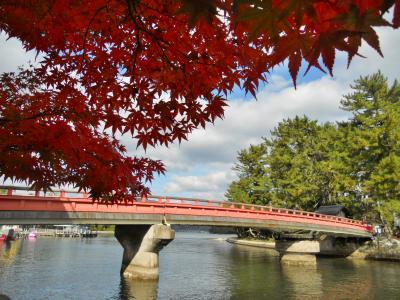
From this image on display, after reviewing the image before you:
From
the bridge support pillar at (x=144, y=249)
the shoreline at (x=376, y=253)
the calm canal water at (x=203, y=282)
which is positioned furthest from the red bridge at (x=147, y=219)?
the shoreline at (x=376, y=253)

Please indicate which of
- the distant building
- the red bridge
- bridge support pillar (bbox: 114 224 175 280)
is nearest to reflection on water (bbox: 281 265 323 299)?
the red bridge

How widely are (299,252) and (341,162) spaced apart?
613 inches

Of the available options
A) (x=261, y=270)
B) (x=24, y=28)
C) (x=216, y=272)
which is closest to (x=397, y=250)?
(x=261, y=270)

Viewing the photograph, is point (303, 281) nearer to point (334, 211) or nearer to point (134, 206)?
point (134, 206)

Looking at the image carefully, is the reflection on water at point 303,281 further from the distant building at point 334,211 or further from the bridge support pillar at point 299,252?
the distant building at point 334,211

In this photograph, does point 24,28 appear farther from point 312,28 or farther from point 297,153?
point 297,153

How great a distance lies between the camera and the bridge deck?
15898 mm

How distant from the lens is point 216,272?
2355 cm

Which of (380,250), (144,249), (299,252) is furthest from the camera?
(380,250)

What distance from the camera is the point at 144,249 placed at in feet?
66.2

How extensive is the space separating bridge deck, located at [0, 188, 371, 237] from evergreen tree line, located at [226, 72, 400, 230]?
25.1ft

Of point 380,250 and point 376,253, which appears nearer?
point 380,250

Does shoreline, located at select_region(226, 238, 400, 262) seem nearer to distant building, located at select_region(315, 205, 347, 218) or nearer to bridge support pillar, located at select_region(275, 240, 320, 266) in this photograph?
distant building, located at select_region(315, 205, 347, 218)

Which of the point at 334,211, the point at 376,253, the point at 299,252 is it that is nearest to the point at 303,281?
the point at 299,252
